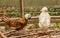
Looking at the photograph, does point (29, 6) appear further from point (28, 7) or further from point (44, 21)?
point (44, 21)

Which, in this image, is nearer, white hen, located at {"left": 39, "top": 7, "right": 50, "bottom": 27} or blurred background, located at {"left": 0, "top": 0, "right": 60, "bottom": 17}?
white hen, located at {"left": 39, "top": 7, "right": 50, "bottom": 27}

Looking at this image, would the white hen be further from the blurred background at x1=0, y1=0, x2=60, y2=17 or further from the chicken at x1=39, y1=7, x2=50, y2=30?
the blurred background at x1=0, y1=0, x2=60, y2=17

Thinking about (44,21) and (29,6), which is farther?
(29,6)

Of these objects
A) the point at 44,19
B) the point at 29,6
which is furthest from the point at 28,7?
the point at 44,19

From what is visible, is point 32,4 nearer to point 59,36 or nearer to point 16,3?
point 16,3

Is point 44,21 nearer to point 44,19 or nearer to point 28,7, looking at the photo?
point 44,19

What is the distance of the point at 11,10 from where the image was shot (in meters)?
4.98

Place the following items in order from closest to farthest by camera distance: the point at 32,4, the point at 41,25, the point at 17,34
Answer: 1. the point at 17,34
2. the point at 41,25
3. the point at 32,4

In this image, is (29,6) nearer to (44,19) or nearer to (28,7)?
(28,7)

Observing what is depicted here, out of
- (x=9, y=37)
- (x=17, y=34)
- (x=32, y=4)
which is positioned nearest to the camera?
(x=9, y=37)

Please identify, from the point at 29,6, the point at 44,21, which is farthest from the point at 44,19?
the point at 29,6

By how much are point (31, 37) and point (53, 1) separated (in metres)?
2.77

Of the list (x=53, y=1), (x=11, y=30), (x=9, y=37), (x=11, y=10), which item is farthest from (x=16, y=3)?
(x=9, y=37)

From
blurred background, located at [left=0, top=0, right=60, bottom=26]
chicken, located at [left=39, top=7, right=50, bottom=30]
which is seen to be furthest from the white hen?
blurred background, located at [left=0, top=0, right=60, bottom=26]
